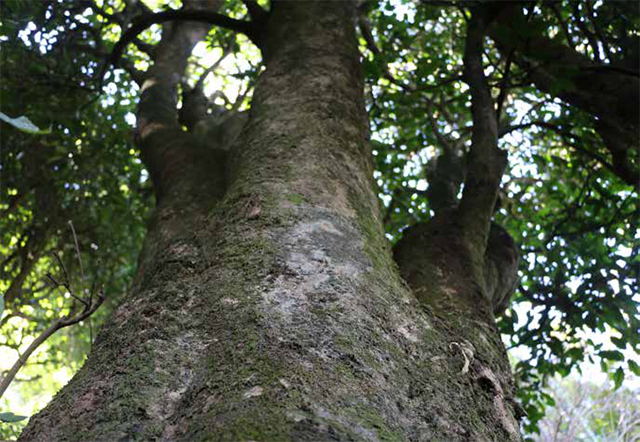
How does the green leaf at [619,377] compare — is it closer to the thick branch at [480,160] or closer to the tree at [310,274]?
the tree at [310,274]

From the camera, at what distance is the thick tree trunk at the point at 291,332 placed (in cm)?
130

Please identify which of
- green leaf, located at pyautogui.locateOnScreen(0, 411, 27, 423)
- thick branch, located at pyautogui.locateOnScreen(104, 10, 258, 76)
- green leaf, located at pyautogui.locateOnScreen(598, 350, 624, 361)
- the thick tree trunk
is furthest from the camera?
green leaf, located at pyautogui.locateOnScreen(598, 350, 624, 361)

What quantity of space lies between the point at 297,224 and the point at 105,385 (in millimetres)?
742

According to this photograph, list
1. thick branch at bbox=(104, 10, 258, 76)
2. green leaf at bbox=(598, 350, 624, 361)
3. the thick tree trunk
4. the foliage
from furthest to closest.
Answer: the foliage
green leaf at bbox=(598, 350, 624, 361)
thick branch at bbox=(104, 10, 258, 76)
the thick tree trunk

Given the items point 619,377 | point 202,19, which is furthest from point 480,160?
point 619,377

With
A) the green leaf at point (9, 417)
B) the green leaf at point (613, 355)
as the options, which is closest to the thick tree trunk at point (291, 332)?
the green leaf at point (9, 417)

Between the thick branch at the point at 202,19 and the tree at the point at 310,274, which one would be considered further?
the thick branch at the point at 202,19

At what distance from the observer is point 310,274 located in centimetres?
173

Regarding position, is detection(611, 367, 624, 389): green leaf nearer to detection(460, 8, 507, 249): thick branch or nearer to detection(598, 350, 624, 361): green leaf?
detection(598, 350, 624, 361): green leaf

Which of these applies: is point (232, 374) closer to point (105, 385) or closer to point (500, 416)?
point (105, 385)

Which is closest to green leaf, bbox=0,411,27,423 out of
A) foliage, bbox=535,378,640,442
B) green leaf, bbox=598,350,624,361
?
green leaf, bbox=598,350,624,361

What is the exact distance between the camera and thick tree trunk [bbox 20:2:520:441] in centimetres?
130

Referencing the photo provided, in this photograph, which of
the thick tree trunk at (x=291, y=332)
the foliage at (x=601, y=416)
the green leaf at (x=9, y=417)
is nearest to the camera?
the green leaf at (x=9, y=417)

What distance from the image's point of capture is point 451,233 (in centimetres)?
285
